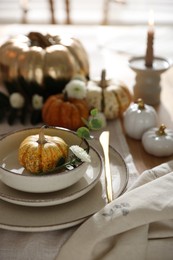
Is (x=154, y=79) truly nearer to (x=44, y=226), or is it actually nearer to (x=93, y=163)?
(x=93, y=163)

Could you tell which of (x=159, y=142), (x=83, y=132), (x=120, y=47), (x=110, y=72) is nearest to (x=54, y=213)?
(x=83, y=132)

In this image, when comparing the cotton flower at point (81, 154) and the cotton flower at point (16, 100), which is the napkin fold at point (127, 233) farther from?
the cotton flower at point (16, 100)

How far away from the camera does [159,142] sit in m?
0.86

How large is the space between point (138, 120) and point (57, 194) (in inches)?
12.3

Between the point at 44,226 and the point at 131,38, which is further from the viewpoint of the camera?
the point at 131,38

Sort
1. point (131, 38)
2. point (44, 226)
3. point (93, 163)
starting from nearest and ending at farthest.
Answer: point (44, 226)
point (93, 163)
point (131, 38)

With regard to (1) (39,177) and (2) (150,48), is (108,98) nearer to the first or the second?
(2) (150,48)

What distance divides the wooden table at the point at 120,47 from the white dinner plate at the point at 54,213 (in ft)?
1.22

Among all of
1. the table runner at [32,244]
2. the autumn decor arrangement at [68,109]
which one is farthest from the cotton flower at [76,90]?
the table runner at [32,244]

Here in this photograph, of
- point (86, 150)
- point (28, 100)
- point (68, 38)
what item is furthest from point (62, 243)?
point (68, 38)

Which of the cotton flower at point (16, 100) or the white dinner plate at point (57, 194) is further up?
the white dinner plate at point (57, 194)

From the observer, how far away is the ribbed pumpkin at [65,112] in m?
0.94

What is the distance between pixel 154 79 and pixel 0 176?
0.54 meters

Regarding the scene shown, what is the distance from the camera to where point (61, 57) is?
1.05 m
